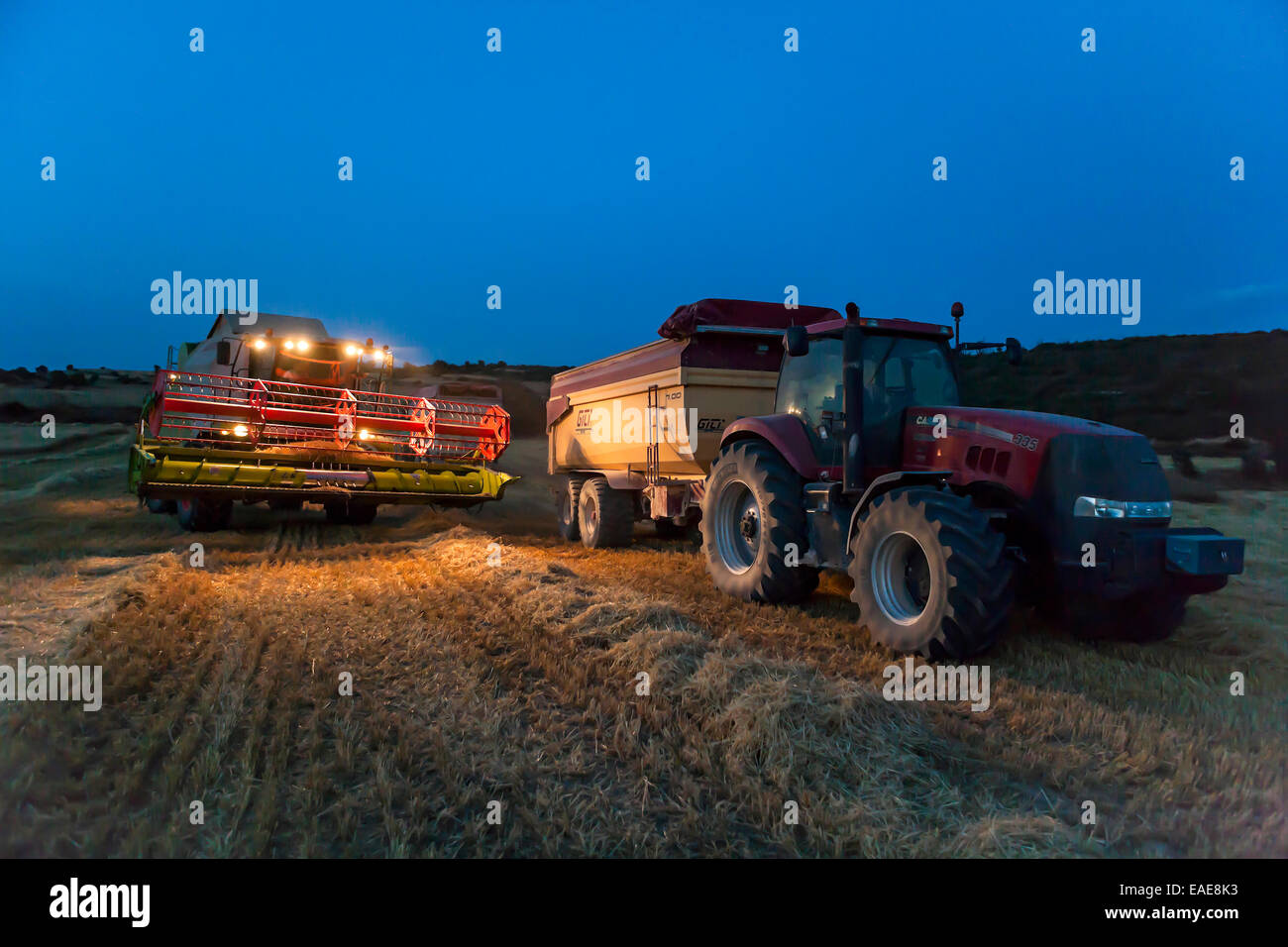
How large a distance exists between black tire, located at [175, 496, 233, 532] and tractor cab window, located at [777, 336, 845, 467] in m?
8.46

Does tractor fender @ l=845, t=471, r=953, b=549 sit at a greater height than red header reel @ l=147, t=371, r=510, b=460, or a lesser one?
lesser

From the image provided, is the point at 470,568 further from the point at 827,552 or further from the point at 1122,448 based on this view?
the point at 1122,448

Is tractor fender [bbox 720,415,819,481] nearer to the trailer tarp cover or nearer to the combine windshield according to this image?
the trailer tarp cover

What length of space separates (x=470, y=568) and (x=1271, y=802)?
21.5ft

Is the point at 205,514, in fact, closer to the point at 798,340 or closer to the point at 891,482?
the point at 798,340

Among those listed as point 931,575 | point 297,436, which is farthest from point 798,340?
point 297,436

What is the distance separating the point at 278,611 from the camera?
5.65 meters

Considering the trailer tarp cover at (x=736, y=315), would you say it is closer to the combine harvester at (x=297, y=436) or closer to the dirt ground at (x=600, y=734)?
the dirt ground at (x=600, y=734)

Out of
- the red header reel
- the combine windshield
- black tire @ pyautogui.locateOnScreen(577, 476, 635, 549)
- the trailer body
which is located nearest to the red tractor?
the trailer body

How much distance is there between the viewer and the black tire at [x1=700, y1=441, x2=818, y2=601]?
230 inches

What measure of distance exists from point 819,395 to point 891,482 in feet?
4.61
